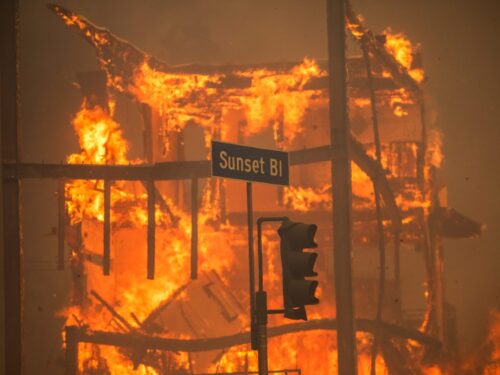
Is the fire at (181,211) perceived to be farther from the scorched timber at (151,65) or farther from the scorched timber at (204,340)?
the scorched timber at (204,340)

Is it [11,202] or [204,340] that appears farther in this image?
[204,340]

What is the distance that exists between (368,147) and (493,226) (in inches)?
375

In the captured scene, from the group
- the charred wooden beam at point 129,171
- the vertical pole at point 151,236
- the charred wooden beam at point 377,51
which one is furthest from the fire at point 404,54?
the vertical pole at point 151,236

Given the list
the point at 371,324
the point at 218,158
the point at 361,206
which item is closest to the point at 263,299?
the point at 218,158

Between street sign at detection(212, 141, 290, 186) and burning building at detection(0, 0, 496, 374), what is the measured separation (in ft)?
33.9

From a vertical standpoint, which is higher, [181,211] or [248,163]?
[248,163]

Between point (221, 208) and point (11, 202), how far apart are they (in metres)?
9.40

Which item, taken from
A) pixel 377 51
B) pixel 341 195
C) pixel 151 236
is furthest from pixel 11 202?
pixel 377 51

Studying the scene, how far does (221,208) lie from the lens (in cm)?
2041

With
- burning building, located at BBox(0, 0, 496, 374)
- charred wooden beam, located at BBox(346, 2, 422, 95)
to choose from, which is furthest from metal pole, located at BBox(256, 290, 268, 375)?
burning building, located at BBox(0, 0, 496, 374)

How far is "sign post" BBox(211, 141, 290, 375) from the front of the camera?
6164 mm

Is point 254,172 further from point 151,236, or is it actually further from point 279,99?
point 279,99

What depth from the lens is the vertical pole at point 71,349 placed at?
47.8 feet

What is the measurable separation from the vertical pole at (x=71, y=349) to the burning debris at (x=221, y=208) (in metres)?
2.64
